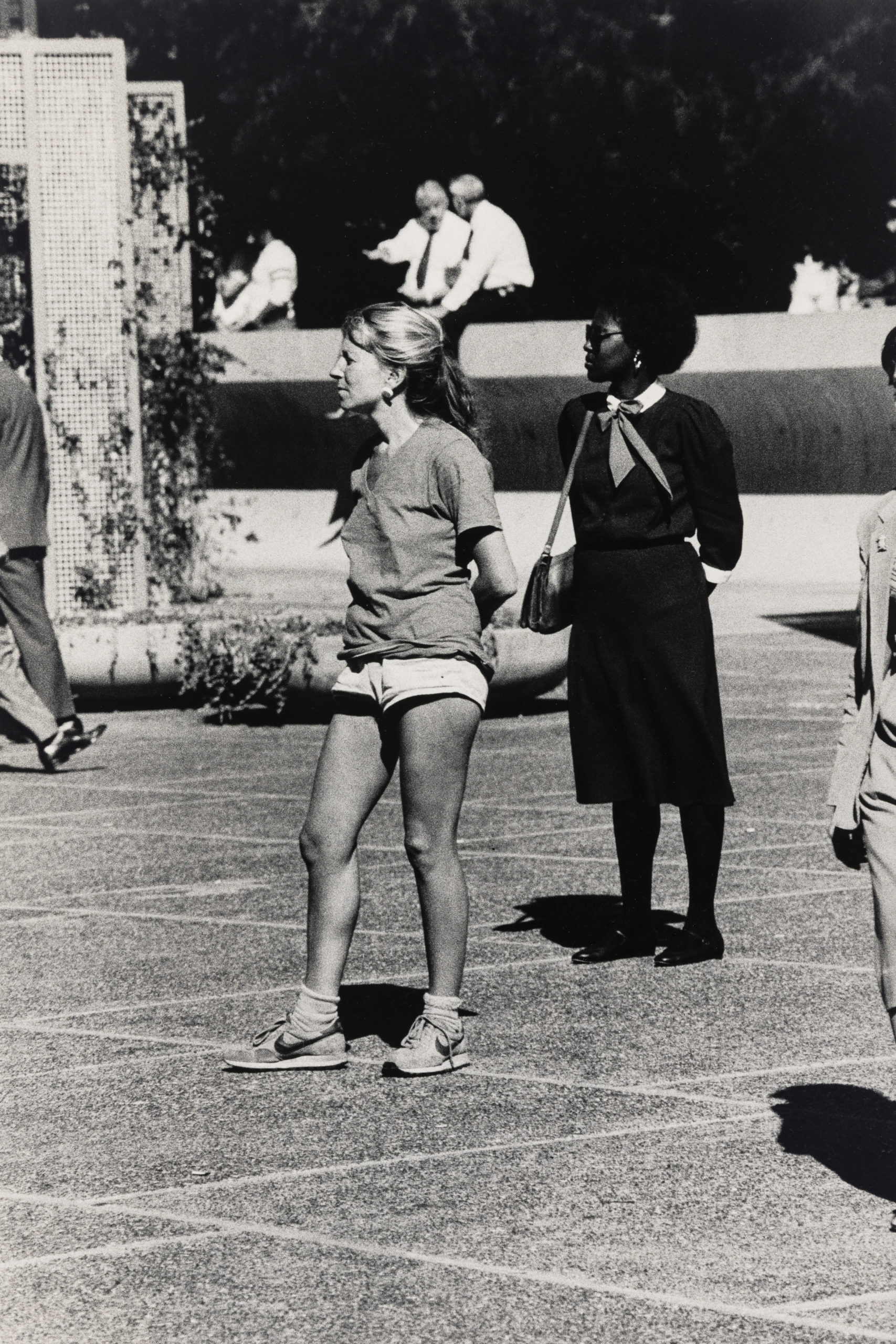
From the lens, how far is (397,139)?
2708 cm

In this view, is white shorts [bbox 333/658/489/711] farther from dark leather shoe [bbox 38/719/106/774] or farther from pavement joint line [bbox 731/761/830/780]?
dark leather shoe [bbox 38/719/106/774]

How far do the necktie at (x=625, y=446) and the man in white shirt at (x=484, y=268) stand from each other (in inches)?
500

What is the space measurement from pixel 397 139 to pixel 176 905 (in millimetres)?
20625

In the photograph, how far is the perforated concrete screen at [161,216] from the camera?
14219 mm

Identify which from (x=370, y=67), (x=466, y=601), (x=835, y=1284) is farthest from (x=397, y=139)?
(x=835, y=1284)

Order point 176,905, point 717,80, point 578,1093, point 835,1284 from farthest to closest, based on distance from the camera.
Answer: point 717,80 → point 176,905 → point 578,1093 → point 835,1284

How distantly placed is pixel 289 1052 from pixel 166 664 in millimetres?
6272

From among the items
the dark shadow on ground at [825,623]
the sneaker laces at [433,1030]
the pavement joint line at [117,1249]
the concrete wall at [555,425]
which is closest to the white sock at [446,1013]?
the sneaker laces at [433,1030]

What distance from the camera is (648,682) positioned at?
22.6 feet

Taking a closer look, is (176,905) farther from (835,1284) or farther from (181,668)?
(181,668)

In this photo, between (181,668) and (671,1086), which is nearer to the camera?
(671,1086)

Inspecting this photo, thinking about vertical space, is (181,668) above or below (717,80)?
below

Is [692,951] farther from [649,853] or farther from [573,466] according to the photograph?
[573,466]

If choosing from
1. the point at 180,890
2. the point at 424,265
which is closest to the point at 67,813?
the point at 180,890
